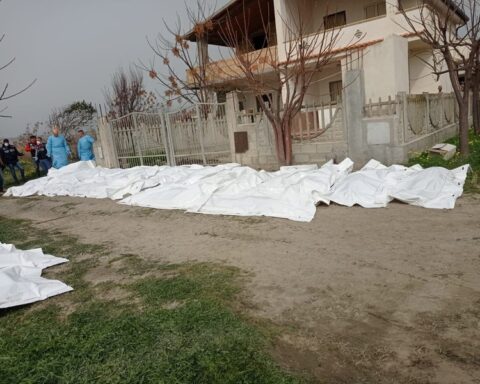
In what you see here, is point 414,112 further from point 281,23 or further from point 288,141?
point 281,23

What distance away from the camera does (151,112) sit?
1198 cm

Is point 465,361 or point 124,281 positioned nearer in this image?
point 465,361

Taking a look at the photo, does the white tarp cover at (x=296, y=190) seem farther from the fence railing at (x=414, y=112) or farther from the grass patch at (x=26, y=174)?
the grass patch at (x=26, y=174)

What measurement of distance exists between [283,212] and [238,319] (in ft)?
9.83

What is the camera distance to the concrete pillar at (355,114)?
857 centimetres

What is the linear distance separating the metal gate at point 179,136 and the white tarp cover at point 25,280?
7.34 m

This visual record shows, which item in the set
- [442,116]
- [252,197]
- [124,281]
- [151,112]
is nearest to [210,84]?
[151,112]

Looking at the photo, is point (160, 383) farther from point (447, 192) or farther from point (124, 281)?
point (447, 192)

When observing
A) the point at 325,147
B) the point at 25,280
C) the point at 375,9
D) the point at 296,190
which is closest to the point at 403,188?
the point at 296,190

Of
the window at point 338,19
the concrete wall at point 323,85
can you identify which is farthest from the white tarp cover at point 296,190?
the window at point 338,19

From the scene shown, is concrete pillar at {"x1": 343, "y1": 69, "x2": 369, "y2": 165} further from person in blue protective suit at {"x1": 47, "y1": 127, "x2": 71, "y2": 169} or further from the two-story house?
person in blue protective suit at {"x1": 47, "y1": 127, "x2": 71, "y2": 169}

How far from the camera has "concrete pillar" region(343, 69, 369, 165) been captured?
857 cm

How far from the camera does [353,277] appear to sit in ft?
11.1

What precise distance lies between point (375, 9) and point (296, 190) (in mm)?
14802
